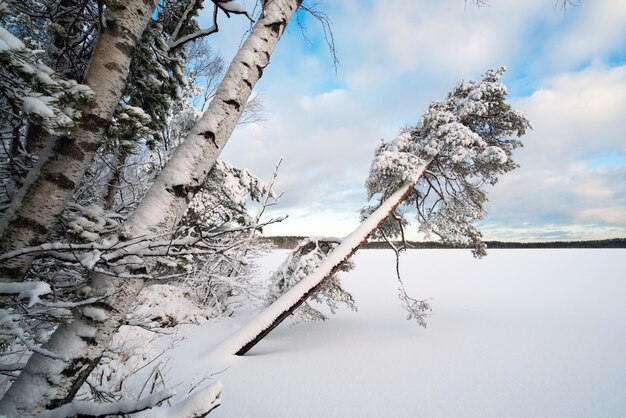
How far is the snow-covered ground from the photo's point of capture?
12.7 feet

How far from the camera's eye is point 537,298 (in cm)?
1206

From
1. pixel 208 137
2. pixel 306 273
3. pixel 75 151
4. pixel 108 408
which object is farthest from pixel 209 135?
pixel 306 273

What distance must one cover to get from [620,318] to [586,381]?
20.0 ft

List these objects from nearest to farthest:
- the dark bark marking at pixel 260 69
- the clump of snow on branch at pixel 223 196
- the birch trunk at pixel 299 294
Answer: the dark bark marking at pixel 260 69, the birch trunk at pixel 299 294, the clump of snow on branch at pixel 223 196

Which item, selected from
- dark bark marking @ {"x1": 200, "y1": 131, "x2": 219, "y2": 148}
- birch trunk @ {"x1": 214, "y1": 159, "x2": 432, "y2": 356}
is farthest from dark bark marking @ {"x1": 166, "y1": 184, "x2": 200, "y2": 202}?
birch trunk @ {"x1": 214, "y1": 159, "x2": 432, "y2": 356}

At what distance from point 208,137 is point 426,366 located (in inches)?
206

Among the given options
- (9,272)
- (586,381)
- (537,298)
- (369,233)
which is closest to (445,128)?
(369,233)

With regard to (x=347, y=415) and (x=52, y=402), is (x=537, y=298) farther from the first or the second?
(x=52, y=402)

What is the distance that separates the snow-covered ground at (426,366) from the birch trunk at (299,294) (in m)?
0.29

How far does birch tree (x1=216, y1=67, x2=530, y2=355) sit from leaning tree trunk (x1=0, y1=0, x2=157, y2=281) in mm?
4752

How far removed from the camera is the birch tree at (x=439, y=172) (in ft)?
19.3

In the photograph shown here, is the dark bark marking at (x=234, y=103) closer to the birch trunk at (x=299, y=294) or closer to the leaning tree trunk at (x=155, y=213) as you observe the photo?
the leaning tree trunk at (x=155, y=213)

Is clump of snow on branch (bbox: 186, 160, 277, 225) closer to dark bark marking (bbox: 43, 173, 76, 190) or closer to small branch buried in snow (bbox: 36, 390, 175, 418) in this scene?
dark bark marking (bbox: 43, 173, 76, 190)

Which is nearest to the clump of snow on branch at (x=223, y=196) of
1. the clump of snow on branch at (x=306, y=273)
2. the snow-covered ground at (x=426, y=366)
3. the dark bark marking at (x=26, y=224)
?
the clump of snow on branch at (x=306, y=273)
